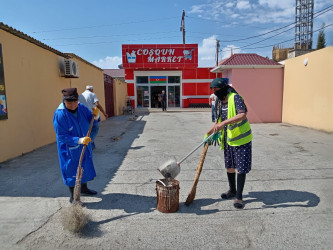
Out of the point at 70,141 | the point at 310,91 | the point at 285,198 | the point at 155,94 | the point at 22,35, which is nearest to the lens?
the point at 70,141

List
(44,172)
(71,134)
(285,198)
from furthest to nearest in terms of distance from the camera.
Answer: (44,172), (285,198), (71,134)

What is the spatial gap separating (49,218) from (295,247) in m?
2.74

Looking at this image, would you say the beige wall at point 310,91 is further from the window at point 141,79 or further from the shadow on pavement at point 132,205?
the window at point 141,79

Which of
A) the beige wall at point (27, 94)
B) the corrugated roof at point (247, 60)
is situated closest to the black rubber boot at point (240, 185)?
the beige wall at point (27, 94)

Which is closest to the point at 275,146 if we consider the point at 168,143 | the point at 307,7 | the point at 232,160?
the point at 168,143

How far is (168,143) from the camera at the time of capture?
753cm

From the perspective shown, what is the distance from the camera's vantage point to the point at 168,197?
307cm

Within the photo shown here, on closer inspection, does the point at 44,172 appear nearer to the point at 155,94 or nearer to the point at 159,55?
the point at 159,55

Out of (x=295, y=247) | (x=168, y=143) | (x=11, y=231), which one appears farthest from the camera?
(x=168, y=143)

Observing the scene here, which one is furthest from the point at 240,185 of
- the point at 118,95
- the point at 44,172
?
the point at 118,95

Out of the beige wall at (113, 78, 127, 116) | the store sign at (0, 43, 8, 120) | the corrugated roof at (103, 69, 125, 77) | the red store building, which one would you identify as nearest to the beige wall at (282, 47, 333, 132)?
the store sign at (0, 43, 8, 120)

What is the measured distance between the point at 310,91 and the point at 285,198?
799 cm

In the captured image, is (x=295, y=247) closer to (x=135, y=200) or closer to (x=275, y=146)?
(x=135, y=200)

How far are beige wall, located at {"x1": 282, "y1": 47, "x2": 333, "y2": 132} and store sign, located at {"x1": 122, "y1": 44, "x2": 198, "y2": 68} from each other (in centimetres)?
1126
